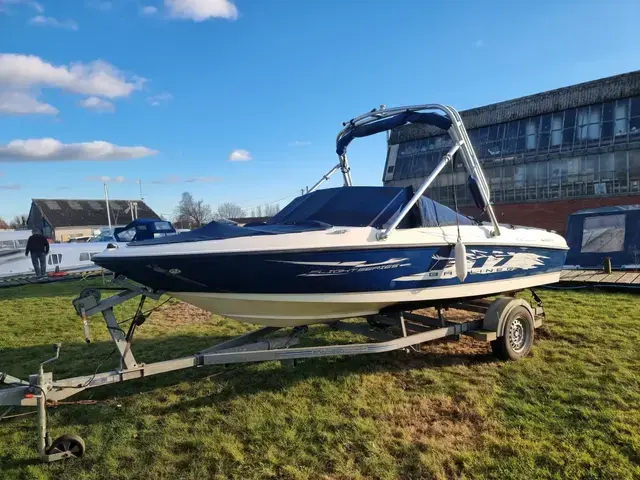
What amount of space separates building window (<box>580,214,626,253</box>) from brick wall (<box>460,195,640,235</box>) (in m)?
14.9

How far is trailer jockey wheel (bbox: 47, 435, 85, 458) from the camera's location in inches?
116

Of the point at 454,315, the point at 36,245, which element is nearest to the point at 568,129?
the point at 454,315

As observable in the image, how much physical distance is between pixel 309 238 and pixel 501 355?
252 centimetres

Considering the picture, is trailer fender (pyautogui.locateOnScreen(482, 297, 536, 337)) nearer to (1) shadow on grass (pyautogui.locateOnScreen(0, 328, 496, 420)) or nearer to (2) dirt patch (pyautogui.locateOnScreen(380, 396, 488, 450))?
(1) shadow on grass (pyautogui.locateOnScreen(0, 328, 496, 420))

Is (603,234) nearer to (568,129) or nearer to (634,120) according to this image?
(634,120)

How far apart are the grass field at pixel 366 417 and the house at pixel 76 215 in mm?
43734

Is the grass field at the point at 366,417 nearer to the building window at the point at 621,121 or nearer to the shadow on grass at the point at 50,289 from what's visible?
the shadow on grass at the point at 50,289

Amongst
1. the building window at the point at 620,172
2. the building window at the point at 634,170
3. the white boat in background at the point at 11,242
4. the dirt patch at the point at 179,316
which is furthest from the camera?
the building window at the point at 620,172

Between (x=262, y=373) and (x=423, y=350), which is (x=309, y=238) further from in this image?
(x=423, y=350)

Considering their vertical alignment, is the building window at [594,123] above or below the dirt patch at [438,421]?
above

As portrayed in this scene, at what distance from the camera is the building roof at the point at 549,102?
25312 millimetres

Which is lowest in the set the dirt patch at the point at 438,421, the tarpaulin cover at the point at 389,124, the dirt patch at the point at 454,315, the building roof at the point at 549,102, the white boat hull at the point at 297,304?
the dirt patch at the point at 438,421

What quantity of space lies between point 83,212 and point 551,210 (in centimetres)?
4622

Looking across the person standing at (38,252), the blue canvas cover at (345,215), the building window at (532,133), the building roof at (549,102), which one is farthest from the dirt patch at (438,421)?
the building window at (532,133)
